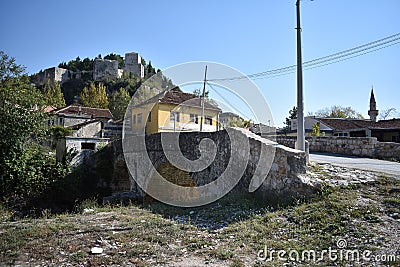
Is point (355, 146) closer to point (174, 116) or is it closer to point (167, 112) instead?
point (174, 116)

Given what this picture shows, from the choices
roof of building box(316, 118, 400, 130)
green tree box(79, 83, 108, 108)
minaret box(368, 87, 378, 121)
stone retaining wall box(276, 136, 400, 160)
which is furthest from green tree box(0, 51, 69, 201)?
green tree box(79, 83, 108, 108)

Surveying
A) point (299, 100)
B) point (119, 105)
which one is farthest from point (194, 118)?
point (119, 105)

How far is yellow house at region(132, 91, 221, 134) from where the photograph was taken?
809 inches

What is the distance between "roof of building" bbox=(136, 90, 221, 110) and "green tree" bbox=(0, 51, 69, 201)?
7857 mm

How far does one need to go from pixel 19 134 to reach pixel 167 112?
10208 millimetres

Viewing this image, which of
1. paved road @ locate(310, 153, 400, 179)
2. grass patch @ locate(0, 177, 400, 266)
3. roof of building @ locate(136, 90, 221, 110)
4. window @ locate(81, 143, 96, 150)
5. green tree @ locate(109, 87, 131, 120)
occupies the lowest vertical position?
grass patch @ locate(0, 177, 400, 266)

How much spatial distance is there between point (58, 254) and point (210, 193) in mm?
5107

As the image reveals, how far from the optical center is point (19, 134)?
1410 centimetres

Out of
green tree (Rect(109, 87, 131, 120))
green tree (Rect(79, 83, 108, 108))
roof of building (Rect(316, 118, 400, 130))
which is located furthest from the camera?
green tree (Rect(79, 83, 108, 108))

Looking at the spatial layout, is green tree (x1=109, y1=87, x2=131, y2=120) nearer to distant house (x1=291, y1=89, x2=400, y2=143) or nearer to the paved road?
distant house (x1=291, y1=89, x2=400, y2=143)

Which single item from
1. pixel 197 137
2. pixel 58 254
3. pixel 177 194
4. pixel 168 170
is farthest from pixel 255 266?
pixel 168 170

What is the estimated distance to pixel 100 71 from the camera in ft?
209

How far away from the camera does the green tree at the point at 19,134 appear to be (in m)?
13.8

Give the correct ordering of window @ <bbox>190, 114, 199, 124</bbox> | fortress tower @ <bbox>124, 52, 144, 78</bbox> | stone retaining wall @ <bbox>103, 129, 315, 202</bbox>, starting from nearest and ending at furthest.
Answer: stone retaining wall @ <bbox>103, 129, 315, 202</bbox> < window @ <bbox>190, 114, 199, 124</bbox> < fortress tower @ <bbox>124, 52, 144, 78</bbox>
